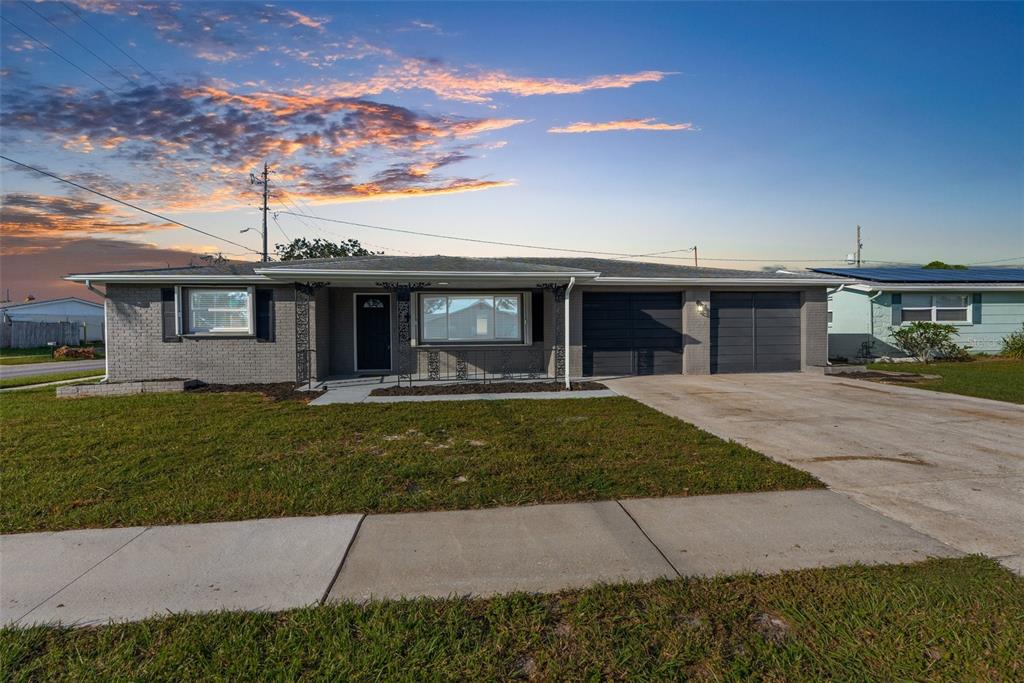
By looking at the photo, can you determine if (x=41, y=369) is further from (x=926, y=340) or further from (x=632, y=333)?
(x=926, y=340)

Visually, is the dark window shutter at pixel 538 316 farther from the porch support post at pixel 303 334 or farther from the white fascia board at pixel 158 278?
the white fascia board at pixel 158 278

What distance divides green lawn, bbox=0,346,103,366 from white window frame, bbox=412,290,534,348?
1958 cm

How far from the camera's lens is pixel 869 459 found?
582 cm

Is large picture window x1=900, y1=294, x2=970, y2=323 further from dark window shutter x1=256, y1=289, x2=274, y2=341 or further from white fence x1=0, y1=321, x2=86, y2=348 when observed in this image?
white fence x1=0, y1=321, x2=86, y2=348

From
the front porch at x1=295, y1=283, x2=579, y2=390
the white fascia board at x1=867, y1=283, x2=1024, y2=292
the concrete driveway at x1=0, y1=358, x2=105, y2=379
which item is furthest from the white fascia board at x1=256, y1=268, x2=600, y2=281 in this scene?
the white fascia board at x1=867, y1=283, x2=1024, y2=292

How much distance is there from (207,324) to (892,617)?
14.1 m

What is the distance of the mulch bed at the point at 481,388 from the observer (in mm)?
11180

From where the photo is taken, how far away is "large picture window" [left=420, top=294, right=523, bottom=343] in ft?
44.8

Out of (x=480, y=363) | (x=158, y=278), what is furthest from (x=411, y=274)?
(x=158, y=278)

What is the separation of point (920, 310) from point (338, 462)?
21.1 m

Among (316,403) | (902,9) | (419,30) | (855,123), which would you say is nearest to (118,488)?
(316,403)

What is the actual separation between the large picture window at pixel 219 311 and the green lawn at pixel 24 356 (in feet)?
50.0

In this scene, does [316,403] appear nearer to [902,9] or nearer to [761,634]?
[761,634]

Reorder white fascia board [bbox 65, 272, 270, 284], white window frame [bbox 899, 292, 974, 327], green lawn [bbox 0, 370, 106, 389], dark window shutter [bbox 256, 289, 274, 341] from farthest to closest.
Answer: white window frame [bbox 899, 292, 974, 327] < green lawn [bbox 0, 370, 106, 389] < dark window shutter [bbox 256, 289, 274, 341] < white fascia board [bbox 65, 272, 270, 284]
